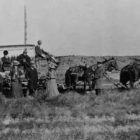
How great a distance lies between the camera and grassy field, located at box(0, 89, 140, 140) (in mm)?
9078

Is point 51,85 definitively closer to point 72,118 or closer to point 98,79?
point 98,79

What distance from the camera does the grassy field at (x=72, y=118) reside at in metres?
9.08

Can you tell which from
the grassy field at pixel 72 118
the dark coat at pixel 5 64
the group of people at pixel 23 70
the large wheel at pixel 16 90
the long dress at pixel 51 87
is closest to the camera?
the grassy field at pixel 72 118

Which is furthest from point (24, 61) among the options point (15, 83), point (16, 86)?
point (16, 86)

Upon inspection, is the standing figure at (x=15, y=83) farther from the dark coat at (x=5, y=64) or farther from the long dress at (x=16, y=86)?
the dark coat at (x=5, y=64)

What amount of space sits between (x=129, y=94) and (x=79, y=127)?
6716 mm

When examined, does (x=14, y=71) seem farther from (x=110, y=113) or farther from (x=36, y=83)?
(x=110, y=113)

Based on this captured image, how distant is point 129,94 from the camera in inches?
643

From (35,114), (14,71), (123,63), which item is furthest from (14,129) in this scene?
(123,63)

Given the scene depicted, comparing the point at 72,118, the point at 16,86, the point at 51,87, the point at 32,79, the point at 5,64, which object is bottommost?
the point at 72,118

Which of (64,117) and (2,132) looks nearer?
(2,132)

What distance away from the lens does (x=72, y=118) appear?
449 inches

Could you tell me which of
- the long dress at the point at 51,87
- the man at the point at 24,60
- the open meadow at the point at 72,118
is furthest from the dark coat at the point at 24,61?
the open meadow at the point at 72,118

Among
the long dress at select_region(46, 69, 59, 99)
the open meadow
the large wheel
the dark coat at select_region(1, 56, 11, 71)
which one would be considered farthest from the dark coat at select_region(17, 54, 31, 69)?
the open meadow
